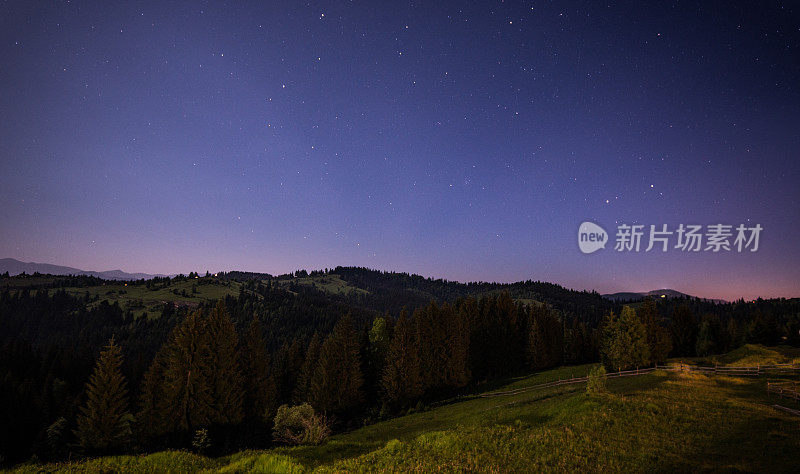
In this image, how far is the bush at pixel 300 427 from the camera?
27812mm

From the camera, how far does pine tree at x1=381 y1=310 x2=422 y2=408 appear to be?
5456 centimetres

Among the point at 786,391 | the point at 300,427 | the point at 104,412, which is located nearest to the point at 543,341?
the point at 786,391

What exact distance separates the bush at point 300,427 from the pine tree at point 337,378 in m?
16.6

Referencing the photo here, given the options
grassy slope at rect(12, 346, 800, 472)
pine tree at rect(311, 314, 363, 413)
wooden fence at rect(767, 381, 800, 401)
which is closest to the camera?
grassy slope at rect(12, 346, 800, 472)

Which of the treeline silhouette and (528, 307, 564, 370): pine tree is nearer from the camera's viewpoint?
the treeline silhouette

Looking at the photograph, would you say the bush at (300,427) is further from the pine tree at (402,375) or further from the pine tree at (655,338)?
the pine tree at (655,338)

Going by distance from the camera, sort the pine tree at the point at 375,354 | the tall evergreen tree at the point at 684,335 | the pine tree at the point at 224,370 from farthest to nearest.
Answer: the tall evergreen tree at the point at 684,335 → the pine tree at the point at 375,354 → the pine tree at the point at 224,370

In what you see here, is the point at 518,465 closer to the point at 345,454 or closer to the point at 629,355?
the point at 345,454

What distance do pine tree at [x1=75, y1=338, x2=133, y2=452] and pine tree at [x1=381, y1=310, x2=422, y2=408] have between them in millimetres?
35235

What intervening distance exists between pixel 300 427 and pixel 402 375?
949 inches

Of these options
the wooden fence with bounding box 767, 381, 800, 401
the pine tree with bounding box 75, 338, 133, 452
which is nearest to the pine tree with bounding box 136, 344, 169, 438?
the pine tree with bounding box 75, 338, 133, 452

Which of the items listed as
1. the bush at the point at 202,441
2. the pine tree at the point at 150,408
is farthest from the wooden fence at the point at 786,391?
the pine tree at the point at 150,408

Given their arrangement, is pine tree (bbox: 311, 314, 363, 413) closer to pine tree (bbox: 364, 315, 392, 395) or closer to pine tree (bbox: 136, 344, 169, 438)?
pine tree (bbox: 364, 315, 392, 395)

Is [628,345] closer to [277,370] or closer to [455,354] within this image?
[455,354]
